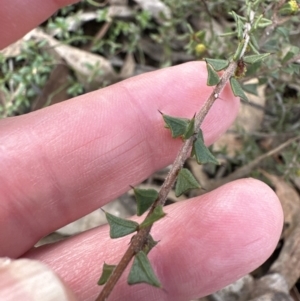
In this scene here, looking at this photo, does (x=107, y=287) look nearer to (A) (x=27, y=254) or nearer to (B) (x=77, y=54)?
(A) (x=27, y=254)

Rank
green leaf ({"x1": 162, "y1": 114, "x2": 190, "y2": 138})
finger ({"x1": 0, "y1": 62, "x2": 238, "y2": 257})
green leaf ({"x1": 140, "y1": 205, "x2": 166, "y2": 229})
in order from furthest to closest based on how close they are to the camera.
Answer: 1. finger ({"x1": 0, "y1": 62, "x2": 238, "y2": 257})
2. green leaf ({"x1": 162, "y1": 114, "x2": 190, "y2": 138})
3. green leaf ({"x1": 140, "y1": 205, "x2": 166, "y2": 229})

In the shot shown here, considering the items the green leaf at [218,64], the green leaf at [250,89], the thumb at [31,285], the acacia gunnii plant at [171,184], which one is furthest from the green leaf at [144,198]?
the green leaf at [250,89]

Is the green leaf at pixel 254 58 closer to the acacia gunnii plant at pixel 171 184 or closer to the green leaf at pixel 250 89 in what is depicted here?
the acacia gunnii plant at pixel 171 184

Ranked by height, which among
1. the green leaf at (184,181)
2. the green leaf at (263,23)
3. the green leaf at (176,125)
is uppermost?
the green leaf at (263,23)

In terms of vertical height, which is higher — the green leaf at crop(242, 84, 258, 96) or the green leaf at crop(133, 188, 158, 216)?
the green leaf at crop(133, 188, 158, 216)

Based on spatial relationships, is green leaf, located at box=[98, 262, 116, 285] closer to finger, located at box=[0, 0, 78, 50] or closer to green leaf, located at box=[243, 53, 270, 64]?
green leaf, located at box=[243, 53, 270, 64]

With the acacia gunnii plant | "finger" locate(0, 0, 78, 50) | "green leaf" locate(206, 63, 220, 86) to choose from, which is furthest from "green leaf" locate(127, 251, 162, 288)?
"finger" locate(0, 0, 78, 50)
